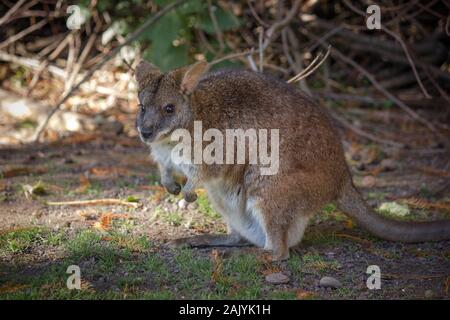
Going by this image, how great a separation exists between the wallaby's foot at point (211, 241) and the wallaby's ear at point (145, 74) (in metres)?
1.05

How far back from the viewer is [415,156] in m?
6.57

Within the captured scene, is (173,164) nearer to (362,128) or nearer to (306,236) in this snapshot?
(306,236)

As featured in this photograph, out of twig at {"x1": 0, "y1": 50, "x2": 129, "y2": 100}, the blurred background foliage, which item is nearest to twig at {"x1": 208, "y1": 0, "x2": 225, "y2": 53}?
the blurred background foliage

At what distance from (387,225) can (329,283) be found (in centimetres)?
84

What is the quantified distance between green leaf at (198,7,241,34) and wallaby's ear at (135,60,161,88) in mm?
2847

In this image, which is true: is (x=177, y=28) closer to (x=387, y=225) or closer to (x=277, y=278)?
(x=387, y=225)

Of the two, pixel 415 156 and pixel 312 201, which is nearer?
pixel 312 201

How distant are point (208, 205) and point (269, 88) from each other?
3.92 ft

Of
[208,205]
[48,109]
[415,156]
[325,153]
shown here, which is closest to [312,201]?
[325,153]

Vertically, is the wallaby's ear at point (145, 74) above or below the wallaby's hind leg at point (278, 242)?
above

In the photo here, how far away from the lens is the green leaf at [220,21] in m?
7.08

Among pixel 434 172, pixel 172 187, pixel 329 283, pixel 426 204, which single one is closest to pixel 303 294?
pixel 329 283

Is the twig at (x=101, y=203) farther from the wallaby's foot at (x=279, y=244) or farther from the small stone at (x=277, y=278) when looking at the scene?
the small stone at (x=277, y=278)

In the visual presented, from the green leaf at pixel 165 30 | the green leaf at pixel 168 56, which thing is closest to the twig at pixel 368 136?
the green leaf at pixel 168 56
